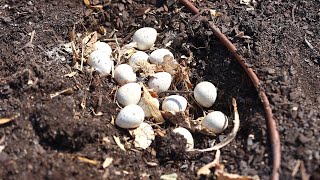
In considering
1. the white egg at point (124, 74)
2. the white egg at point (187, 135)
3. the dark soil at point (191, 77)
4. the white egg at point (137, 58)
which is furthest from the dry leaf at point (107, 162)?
the white egg at point (137, 58)

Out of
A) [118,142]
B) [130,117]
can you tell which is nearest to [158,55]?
[130,117]

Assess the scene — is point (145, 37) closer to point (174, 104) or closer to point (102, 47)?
point (102, 47)

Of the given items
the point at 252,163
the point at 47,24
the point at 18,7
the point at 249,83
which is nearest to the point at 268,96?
the point at 249,83

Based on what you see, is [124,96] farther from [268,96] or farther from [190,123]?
[268,96]

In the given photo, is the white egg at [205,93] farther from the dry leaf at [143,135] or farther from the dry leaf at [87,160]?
the dry leaf at [87,160]

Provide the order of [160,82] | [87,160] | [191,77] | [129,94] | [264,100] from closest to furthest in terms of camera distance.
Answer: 1. [87,160]
2. [264,100]
3. [129,94]
4. [160,82]
5. [191,77]

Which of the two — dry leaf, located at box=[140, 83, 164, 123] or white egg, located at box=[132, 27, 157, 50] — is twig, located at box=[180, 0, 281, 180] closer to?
white egg, located at box=[132, 27, 157, 50]
